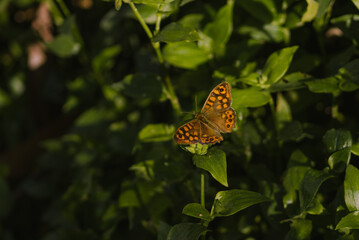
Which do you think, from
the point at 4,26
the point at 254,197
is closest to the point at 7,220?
the point at 4,26

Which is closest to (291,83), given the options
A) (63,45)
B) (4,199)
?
(63,45)

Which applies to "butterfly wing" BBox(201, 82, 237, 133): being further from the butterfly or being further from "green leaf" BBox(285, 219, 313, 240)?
"green leaf" BBox(285, 219, 313, 240)

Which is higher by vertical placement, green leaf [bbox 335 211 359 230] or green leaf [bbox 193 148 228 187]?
green leaf [bbox 193 148 228 187]

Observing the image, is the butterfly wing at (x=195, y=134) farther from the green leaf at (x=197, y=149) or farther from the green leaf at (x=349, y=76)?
the green leaf at (x=349, y=76)

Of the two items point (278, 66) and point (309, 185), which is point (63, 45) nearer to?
point (278, 66)

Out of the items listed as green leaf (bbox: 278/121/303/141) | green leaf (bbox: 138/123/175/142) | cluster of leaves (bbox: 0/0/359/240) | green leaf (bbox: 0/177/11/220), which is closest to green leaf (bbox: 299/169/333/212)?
cluster of leaves (bbox: 0/0/359/240)

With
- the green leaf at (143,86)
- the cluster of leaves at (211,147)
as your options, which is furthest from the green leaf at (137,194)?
the green leaf at (143,86)
